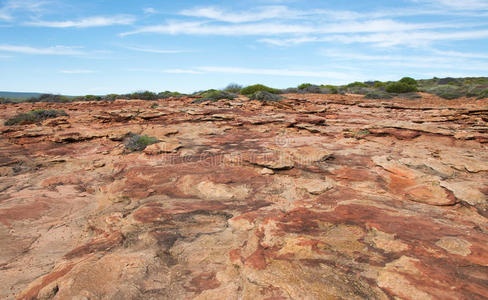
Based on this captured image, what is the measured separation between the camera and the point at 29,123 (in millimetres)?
13398

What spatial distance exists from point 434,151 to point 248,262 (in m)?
5.98

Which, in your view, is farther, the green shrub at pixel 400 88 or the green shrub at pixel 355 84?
the green shrub at pixel 355 84

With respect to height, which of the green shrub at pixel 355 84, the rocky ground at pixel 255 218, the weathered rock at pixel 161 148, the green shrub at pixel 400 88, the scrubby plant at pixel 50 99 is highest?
the green shrub at pixel 355 84

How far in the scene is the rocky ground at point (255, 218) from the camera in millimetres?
2762

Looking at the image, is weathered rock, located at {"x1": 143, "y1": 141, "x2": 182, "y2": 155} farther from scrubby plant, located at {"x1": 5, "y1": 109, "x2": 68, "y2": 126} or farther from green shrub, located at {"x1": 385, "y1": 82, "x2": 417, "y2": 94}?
green shrub, located at {"x1": 385, "y1": 82, "x2": 417, "y2": 94}

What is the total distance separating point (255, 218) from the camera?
4.18 metres

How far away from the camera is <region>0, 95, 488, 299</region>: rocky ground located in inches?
109

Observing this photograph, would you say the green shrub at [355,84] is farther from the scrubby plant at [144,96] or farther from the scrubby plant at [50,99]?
the scrubby plant at [50,99]

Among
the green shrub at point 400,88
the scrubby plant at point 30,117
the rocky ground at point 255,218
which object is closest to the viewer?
the rocky ground at point 255,218

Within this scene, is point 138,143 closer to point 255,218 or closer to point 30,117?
point 255,218

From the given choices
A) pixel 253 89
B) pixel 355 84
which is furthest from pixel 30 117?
pixel 355 84

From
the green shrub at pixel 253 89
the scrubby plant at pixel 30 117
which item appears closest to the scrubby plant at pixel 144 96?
the green shrub at pixel 253 89

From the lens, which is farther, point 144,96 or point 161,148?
point 144,96

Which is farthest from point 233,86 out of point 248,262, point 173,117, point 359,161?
point 248,262
